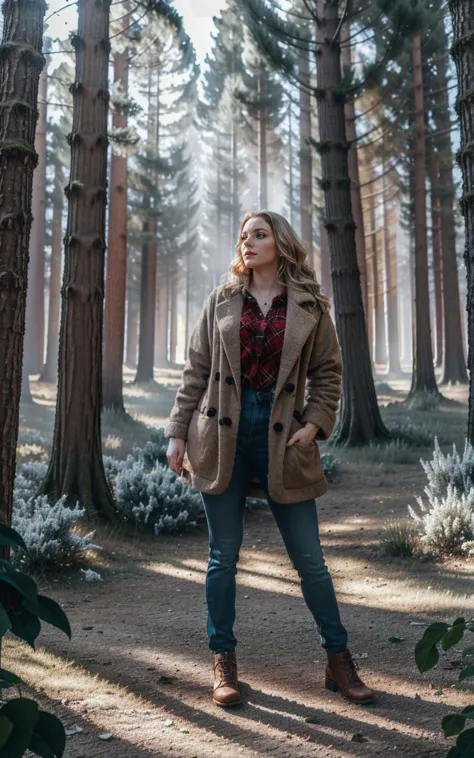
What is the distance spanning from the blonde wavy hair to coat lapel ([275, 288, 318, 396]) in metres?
0.11

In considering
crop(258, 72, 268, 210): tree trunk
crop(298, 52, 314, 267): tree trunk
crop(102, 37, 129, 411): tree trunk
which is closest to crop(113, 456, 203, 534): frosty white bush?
crop(102, 37, 129, 411): tree trunk

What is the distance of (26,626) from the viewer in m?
1.61

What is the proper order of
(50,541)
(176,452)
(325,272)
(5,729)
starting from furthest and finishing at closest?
1. (325,272)
2. (50,541)
3. (176,452)
4. (5,729)

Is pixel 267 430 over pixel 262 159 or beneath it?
beneath

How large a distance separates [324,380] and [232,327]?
487 millimetres

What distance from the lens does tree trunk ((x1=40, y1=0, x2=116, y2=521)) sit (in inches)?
239

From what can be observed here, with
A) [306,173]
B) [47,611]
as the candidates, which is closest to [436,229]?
[306,173]

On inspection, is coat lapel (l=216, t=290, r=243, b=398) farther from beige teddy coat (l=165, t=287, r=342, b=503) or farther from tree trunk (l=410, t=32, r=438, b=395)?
tree trunk (l=410, t=32, r=438, b=395)

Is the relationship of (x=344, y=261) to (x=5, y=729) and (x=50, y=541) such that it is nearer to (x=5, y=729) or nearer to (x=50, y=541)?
(x=50, y=541)

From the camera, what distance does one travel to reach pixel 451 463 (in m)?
6.01

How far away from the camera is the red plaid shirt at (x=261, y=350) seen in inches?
113

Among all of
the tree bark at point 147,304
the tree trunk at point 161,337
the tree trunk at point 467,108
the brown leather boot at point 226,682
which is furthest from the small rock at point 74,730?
the tree trunk at point 161,337

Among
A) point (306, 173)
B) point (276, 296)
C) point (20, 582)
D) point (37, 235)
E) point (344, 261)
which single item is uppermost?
point (306, 173)

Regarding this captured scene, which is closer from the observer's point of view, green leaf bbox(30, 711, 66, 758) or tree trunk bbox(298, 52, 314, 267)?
green leaf bbox(30, 711, 66, 758)
